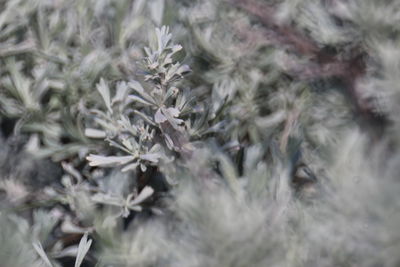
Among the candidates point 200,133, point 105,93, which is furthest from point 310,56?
point 105,93

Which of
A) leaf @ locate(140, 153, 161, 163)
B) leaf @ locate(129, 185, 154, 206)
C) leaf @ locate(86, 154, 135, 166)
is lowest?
leaf @ locate(129, 185, 154, 206)

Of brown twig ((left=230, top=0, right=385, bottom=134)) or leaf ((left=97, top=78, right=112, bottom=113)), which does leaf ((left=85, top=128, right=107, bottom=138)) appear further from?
brown twig ((left=230, top=0, right=385, bottom=134))

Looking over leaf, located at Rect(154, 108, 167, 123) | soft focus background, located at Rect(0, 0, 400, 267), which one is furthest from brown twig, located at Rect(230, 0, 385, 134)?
leaf, located at Rect(154, 108, 167, 123)

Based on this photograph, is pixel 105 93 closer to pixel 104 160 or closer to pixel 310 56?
pixel 104 160

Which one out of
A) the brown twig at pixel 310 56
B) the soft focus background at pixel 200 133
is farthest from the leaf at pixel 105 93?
the brown twig at pixel 310 56

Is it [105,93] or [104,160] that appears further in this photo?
[105,93]

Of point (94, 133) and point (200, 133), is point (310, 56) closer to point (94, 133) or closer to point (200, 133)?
point (200, 133)

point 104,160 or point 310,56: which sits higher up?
point 310,56

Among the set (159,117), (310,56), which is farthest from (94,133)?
(310,56)

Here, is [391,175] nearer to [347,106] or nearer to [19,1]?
[347,106]
